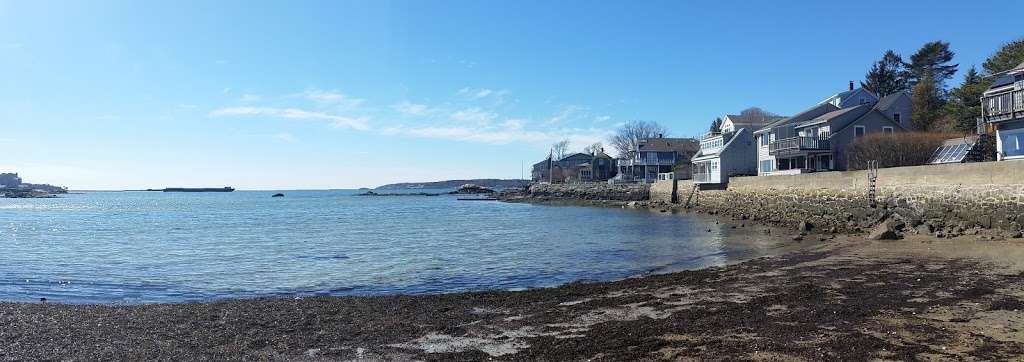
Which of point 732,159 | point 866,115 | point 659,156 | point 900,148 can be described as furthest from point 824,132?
point 659,156

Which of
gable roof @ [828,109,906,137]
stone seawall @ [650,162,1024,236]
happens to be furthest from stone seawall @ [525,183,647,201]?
stone seawall @ [650,162,1024,236]

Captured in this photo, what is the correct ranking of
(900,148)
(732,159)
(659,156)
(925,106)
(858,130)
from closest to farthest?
(900,148) → (858,130) → (925,106) → (732,159) → (659,156)

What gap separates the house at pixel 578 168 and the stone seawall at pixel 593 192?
1656 cm

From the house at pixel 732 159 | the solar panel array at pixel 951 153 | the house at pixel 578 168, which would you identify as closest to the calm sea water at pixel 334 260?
the solar panel array at pixel 951 153

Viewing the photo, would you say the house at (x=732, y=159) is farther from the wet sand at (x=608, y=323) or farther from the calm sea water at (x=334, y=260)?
the wet sand at (x=608, y=323)

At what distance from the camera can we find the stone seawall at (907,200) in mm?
23203

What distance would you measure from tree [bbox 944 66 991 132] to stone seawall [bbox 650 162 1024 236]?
689 inches

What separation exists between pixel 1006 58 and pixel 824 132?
46.2 ft

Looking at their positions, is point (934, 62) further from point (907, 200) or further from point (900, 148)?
point (907, 200)

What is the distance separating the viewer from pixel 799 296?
1211cm

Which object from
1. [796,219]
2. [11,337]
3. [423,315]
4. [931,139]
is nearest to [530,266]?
[423,315]

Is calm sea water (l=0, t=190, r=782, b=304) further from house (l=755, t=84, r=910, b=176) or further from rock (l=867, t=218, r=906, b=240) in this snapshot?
house (l=755, t=84, r=910, b=176)

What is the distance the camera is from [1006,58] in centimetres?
4850

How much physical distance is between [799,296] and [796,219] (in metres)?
26.5
